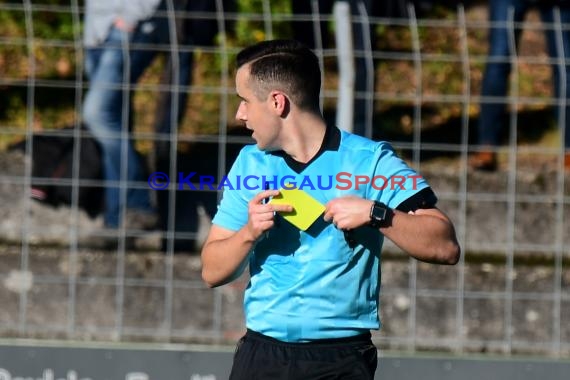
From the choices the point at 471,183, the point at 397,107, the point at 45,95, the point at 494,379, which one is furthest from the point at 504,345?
the point at 45,95

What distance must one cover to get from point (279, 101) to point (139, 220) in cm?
296

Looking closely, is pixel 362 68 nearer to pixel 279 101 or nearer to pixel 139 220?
pixel 139 220

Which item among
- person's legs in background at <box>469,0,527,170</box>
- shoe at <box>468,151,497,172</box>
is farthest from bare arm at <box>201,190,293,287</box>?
shoe at <box>468,151,497,172</box>

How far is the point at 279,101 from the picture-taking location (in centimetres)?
359

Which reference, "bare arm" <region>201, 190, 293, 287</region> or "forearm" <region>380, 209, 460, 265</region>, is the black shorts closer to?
"bare arm" <region>201, 190, 293, 287</region>

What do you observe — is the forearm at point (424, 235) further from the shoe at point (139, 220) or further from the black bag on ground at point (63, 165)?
the black bag on ground at point (63, 165)

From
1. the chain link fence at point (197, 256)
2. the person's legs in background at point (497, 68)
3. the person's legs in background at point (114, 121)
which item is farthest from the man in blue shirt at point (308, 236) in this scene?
the person's legs in background at point (497, 68)

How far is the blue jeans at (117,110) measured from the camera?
641cm

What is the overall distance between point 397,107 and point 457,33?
1.54 m

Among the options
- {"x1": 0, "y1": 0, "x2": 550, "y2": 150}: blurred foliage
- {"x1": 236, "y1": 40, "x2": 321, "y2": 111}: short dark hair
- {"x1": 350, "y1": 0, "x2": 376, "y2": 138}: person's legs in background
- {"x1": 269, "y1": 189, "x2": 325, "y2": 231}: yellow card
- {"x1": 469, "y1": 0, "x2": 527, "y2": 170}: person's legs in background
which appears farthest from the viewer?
{"x1": 0, "y1": 0, "x2": 550, "y2": 150}: blurred foliage

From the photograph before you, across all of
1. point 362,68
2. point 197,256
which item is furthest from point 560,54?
point 197,256

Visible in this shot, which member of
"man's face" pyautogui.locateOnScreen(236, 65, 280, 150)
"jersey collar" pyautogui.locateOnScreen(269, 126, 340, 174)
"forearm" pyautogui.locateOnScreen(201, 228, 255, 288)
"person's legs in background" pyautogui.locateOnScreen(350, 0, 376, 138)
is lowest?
"forearm" pyautogui.locateOnScreen(201, 228, 255, 288)

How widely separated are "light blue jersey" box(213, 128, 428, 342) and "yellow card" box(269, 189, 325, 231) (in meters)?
0.05

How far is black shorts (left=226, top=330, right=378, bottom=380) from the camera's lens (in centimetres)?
360
